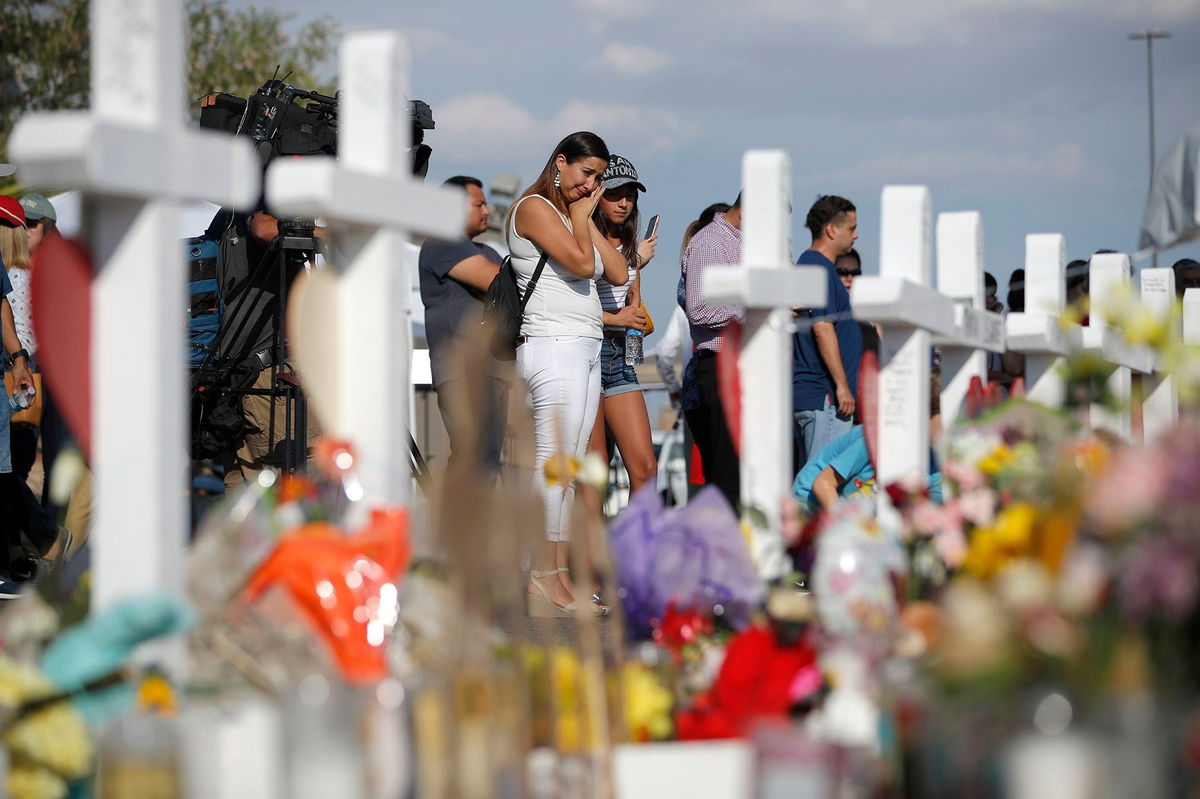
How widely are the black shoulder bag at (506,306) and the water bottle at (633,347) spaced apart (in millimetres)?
548

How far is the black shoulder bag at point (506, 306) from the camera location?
4.18 metres

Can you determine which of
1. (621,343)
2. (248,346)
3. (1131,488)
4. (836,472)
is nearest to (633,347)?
(621,343)

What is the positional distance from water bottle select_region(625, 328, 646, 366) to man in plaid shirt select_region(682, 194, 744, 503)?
0.66ft

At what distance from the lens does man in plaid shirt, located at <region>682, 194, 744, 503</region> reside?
15.3 ft

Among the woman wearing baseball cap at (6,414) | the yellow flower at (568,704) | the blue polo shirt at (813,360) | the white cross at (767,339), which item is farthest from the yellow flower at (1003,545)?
the woman wearing baseball cap at (6,414)

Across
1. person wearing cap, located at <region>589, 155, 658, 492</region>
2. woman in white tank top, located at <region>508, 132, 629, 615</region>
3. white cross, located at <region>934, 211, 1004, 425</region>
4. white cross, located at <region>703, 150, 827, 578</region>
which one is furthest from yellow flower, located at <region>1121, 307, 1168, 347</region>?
person wearing cap, located at <region>589, 155, 658, 492</region>

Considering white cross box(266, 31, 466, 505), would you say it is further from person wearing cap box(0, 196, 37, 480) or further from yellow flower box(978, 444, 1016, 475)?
person wearing cap box(0, 196, 37, 480)

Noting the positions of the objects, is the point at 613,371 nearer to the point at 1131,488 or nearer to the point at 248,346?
the point at 248,346

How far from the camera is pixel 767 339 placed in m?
2.42

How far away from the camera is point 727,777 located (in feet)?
5.31

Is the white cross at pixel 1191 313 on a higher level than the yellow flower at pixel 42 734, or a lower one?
higher

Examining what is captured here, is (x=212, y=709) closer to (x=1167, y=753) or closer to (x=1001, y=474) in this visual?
(x=1167, y=753)

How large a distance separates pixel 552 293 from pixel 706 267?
30.9 inches

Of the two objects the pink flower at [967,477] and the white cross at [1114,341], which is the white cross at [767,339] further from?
the white cross at [1114,341]
